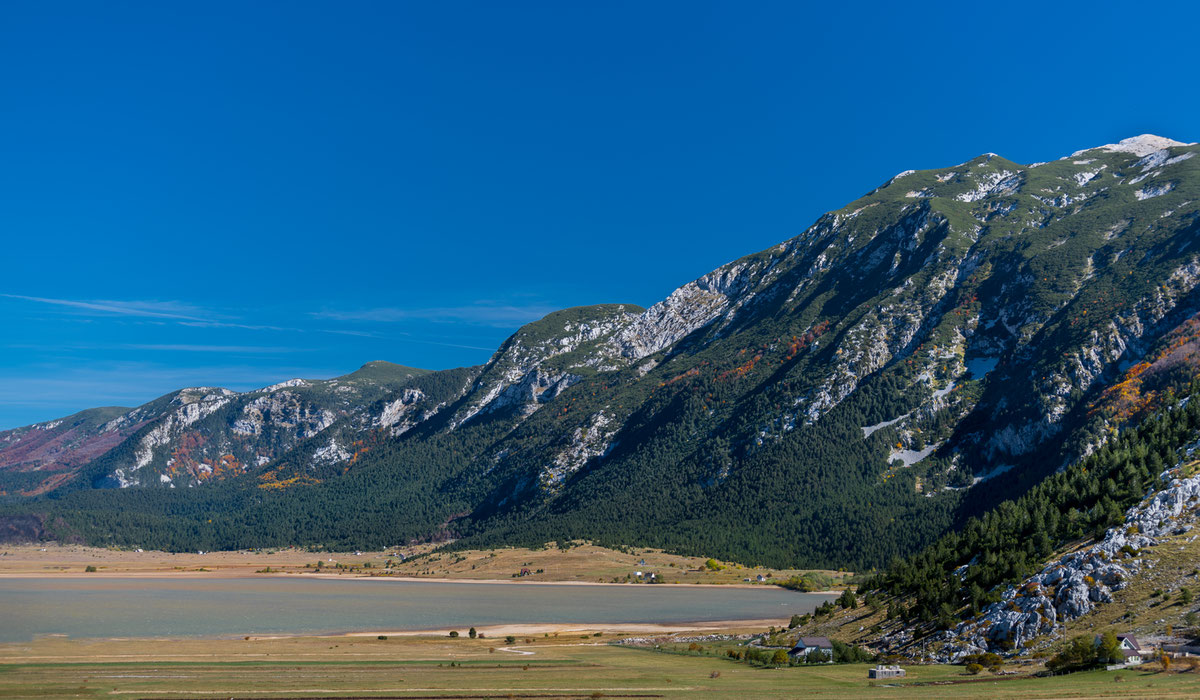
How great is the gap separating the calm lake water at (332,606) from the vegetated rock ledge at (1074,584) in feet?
190

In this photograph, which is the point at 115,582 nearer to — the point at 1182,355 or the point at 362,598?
the point at 362,598

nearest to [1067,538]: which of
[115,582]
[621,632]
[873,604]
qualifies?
[873,604]

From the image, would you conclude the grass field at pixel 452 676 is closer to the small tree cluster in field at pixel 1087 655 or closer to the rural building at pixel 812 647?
the small tree cluster in field at pixel 1087 655

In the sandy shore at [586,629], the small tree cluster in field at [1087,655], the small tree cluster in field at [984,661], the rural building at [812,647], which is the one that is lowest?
the sandy shore at [586,629]

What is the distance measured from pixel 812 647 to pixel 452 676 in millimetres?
32286

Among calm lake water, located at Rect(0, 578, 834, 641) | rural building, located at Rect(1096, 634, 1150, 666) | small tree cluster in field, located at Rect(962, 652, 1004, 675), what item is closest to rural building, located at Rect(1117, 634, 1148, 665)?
rural building, located at Rect(1096, 634, 1150, 666)

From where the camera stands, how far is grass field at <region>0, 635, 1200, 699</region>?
45938 mm

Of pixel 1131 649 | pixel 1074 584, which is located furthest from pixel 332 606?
pixel 1131 649

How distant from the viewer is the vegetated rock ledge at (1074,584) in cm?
5962

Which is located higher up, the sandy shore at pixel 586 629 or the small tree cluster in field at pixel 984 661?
the small tree cluster in field at pixel 984 661

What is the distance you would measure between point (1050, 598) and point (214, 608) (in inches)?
4765

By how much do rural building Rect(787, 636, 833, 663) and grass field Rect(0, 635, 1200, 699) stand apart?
4.18m

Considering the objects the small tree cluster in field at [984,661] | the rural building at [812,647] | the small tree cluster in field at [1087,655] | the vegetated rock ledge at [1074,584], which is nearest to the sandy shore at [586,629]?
the rural building at [812,647]

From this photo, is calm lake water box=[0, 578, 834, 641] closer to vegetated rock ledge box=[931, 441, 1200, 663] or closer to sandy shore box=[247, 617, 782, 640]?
sandy shore box=[247, 617, 782, 640]
